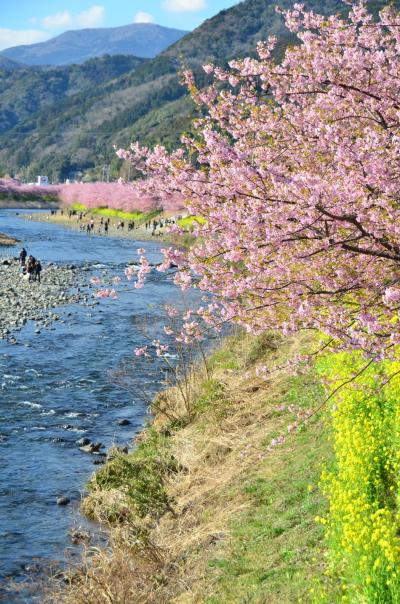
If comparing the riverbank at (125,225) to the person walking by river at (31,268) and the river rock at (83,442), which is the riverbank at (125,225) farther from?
the river rock at (83,442)

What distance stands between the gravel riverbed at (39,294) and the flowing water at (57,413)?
0.74 metres

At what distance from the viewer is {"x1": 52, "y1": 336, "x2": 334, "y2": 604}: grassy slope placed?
913 cm

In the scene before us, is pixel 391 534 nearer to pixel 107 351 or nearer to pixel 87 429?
pixel 87 429

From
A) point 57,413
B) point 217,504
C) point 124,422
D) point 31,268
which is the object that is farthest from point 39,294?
point 217,504

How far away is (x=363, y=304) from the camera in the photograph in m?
7.34

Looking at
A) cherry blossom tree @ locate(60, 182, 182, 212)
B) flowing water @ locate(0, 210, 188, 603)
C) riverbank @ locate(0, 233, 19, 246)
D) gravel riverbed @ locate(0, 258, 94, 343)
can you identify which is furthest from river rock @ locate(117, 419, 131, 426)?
cherry blossom tree @ locate(60, 182, 182, 212)

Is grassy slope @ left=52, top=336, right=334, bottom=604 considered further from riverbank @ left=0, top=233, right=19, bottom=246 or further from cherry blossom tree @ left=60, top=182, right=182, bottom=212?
cherry blossom tree @ left=60, top=182, right=182, bottom=212

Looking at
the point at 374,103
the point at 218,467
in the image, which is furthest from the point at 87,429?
the point at 374,103

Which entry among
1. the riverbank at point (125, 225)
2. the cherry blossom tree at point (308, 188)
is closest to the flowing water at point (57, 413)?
the cherry blossom tree at point (308, 188)

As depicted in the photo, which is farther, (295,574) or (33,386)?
(33,386)

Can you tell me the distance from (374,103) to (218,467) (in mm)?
7282

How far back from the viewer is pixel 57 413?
19.5 m

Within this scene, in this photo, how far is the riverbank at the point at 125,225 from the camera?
78.8 m

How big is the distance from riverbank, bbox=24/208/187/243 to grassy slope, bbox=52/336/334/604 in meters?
49.9
